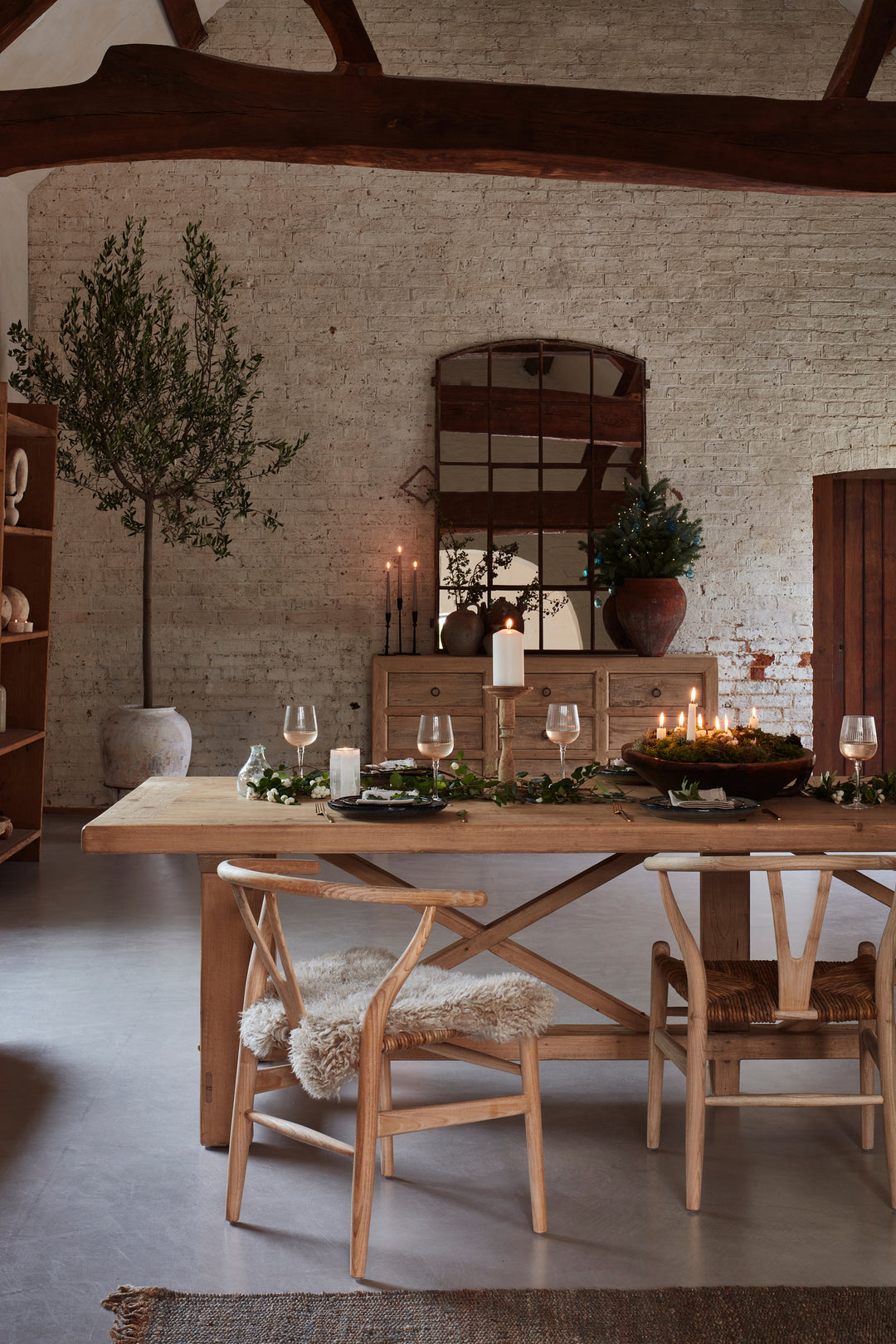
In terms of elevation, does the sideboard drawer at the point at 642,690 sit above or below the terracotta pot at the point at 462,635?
below

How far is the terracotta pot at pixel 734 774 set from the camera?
2797 millimetres

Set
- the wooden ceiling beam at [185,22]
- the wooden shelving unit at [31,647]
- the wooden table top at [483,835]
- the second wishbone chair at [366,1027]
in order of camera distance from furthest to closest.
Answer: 1. the wooden ceiling beam at [185,22]
2. the wooden shelving unit at [31,647]
3. the wooden table top at [483,835]
4. the second wishbone chair at [366,1027]

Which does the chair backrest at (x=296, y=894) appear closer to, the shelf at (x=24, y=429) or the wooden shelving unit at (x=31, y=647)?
the shelf at (x=24, y=429)

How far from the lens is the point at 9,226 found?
7.11 m

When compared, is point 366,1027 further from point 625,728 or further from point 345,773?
point 625,728

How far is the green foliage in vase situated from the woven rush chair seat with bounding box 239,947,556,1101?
29.9 inches

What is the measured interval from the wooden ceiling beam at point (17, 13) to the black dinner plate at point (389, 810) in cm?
373

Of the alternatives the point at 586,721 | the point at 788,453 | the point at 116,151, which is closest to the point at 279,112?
the point at 116,151

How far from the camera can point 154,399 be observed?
6668mm

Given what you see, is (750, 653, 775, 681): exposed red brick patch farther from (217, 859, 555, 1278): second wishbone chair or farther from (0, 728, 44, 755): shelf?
(217, 859, 555, 1278): second wishbone chair

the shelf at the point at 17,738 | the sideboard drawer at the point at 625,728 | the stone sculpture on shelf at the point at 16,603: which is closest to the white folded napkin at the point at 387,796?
the shelf at the point at 17,738

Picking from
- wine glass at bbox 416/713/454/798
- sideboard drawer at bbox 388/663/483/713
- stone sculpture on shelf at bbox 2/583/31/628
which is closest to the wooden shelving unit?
stone sculpture on shelf at bbox 2/583/31/628

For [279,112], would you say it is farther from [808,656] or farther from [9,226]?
[808,656]

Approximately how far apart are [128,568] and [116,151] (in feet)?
10.6
